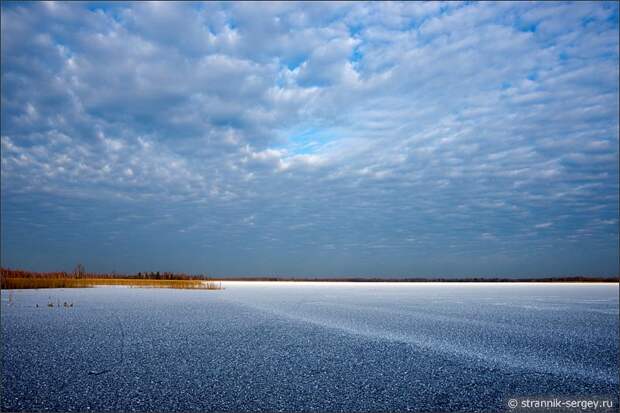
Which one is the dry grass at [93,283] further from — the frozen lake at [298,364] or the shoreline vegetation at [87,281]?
the frozen lake at [298,364]

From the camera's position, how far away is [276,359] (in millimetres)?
A: 5023

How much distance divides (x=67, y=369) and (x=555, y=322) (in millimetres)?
8785

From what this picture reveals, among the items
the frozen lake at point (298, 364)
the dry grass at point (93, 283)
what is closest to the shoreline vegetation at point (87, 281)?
the dry grass at point (93, 283)

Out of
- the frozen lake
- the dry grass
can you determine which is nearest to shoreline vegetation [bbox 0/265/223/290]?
the dry grass

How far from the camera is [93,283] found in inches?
1086

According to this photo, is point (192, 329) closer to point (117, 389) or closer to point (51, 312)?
point (117, 389)

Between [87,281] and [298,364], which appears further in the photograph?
[87,281]

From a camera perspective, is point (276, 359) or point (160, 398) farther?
point (276, 359)

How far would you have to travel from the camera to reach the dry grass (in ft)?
77.4

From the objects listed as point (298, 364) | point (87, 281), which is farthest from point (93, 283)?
point (298, 364)

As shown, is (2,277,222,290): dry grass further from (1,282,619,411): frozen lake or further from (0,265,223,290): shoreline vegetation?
(1,282,619,411): frozen lake

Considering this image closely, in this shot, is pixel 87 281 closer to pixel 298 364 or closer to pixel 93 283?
pixel 93 283

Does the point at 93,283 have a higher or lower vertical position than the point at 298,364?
lower

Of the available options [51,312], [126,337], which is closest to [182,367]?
[126,337]
